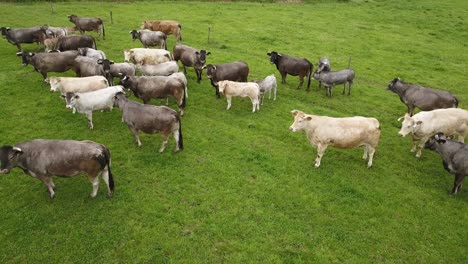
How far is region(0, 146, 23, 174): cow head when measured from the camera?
334 inches

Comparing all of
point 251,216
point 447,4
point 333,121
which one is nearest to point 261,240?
point 251,216

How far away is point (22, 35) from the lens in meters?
19.4

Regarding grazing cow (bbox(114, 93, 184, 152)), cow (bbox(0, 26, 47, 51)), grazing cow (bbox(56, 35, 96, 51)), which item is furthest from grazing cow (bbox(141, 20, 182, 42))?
grazing cow (bbox(114, 93, 184, 152))

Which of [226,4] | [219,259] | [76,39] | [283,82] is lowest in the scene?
[219,259]

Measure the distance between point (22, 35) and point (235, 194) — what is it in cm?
1664

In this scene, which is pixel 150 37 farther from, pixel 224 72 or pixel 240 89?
pixel 240 89

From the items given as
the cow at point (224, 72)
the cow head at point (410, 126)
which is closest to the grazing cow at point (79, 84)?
the cow at point (224, 72)

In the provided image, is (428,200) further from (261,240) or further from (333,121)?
(261,240)

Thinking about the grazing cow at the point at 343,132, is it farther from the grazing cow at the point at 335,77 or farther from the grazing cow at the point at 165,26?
the grazing cow at the point at 165,26

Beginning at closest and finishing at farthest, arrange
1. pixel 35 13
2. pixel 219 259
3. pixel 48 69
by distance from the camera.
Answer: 1. pixel 219 259
2. pixel 48 69
3. pixel 35 13

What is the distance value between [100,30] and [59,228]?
1744 cm

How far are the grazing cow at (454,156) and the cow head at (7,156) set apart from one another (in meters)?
11.6

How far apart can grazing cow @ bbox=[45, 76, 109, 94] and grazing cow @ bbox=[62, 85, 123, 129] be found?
112 centimetres

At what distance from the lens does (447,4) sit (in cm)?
4188
